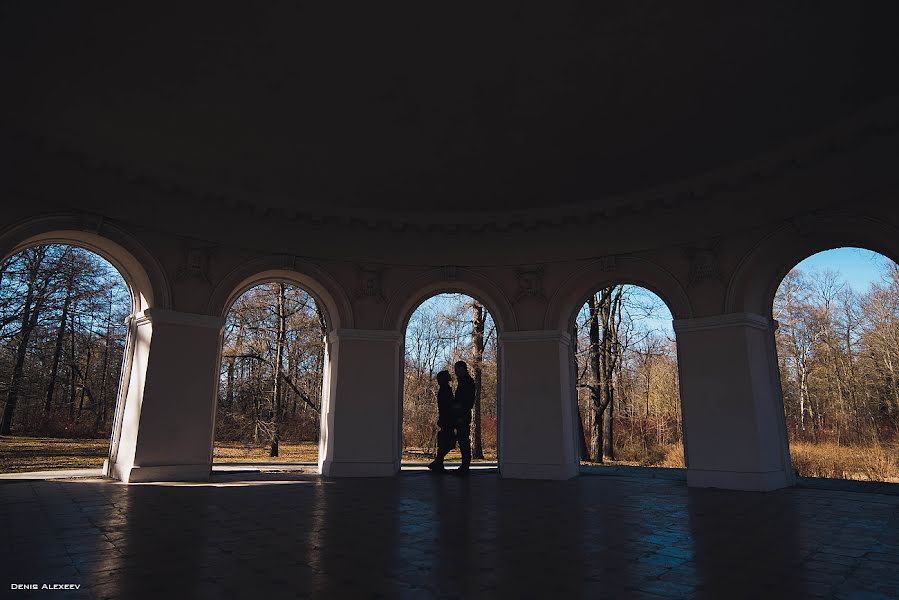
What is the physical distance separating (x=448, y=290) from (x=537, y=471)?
4.56 m

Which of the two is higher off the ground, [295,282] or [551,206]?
[551,206]

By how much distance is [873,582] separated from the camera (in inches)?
148

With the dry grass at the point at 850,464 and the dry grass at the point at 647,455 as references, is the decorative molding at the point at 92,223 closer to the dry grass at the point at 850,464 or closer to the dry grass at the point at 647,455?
the dry grass at the point at 647,455

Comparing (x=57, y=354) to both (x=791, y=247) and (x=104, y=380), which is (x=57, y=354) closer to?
(x=104, y=380)

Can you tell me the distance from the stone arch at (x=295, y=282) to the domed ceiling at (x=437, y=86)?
1.87 m

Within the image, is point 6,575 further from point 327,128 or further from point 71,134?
point 71,134

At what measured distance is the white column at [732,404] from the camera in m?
9.41

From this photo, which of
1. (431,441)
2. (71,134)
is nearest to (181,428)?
(71,134)

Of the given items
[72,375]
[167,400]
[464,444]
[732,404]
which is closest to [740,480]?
[732,404]

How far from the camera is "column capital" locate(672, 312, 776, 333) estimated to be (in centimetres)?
987

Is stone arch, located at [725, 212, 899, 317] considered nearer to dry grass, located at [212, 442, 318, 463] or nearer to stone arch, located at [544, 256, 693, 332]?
stone arch, located at [544, 256, 693, 332]

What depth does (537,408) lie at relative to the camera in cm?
1127

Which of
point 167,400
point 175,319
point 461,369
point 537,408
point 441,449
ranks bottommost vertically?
point 441,449

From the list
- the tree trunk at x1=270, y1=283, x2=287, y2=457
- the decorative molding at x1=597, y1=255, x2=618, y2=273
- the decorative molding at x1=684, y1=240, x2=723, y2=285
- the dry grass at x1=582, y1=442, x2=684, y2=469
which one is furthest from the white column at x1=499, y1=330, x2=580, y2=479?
the tree trunk at x1=270, y1=283, x2=287, y2=457
